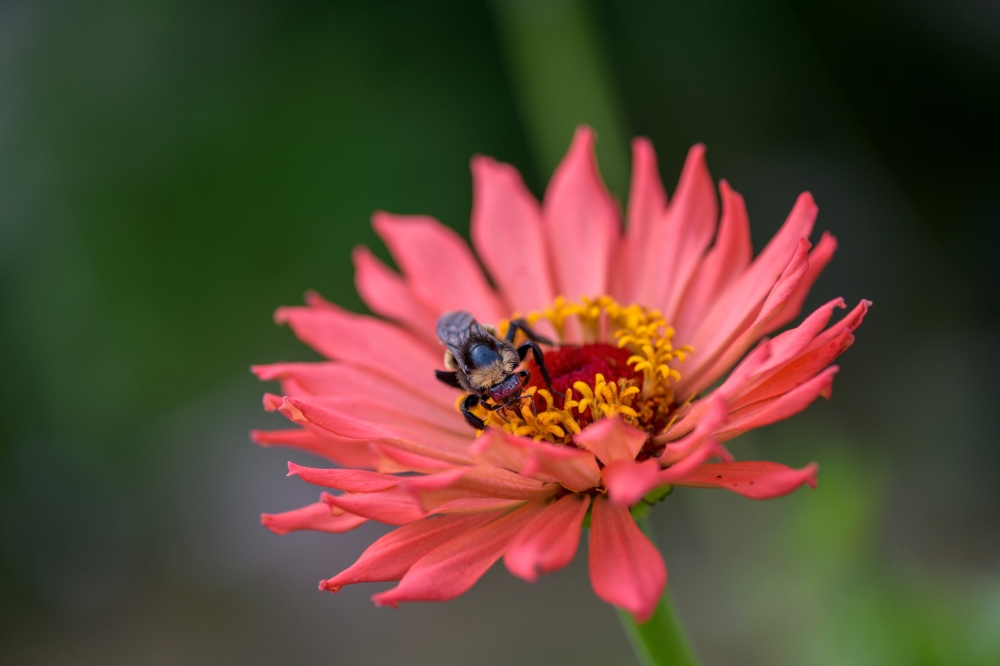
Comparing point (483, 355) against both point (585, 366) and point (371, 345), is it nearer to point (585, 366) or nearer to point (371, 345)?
point (585, 366)

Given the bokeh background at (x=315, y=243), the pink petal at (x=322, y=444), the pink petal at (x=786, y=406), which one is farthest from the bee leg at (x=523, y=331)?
the bokeh background at (x=315, y=243)

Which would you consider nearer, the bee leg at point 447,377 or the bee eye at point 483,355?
the bee eye at point 483,355

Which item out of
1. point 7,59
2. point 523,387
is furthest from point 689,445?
point 7,59

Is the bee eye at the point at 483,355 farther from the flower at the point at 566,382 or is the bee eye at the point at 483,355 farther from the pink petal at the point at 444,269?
the pink petal at the point at 444,269

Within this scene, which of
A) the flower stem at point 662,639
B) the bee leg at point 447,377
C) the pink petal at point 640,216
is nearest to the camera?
the flower stem at point 662,639

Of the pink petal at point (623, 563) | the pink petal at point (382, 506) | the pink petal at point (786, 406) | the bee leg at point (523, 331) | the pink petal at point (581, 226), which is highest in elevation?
the pink petal at point (581, 226)

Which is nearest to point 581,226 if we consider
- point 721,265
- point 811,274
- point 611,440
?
point 721,265

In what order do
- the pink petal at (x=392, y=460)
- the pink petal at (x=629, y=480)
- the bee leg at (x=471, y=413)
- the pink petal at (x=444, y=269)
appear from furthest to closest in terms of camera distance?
the pink petal at (x=444, y=269), the bee leg at (x=471, y=413), the pink petal at (x=392, y=460), the pink petal at (x=629, y=480)
